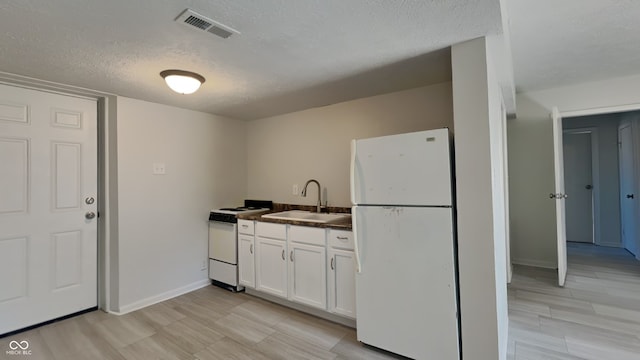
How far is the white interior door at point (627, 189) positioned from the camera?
438 cm

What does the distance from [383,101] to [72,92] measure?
3008 millimetres

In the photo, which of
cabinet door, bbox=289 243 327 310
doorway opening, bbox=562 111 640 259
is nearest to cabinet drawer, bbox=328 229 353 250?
cabinet door, bbox=289 243 327 310

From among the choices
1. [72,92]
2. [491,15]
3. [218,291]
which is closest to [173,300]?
[218,291]

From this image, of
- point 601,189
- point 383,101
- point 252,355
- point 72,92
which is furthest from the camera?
point 601,189

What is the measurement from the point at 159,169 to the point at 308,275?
1.99 m

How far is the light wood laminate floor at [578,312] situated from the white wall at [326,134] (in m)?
1.91

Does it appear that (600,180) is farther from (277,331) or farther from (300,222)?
(277,331)

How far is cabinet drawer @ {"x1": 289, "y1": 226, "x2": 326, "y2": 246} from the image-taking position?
2611 millimetres

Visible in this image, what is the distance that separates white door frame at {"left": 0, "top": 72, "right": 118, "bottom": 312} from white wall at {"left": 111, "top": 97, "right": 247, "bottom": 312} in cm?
7

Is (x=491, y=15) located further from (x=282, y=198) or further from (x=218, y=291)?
(x=218, y=291)

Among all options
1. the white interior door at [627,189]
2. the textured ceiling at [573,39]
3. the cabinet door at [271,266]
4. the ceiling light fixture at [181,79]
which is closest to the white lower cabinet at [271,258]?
the cabinet door at [271,266]

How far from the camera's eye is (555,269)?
3.87 meters

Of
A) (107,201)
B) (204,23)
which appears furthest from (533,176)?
(107,201)

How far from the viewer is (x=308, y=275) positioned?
8.82ft
